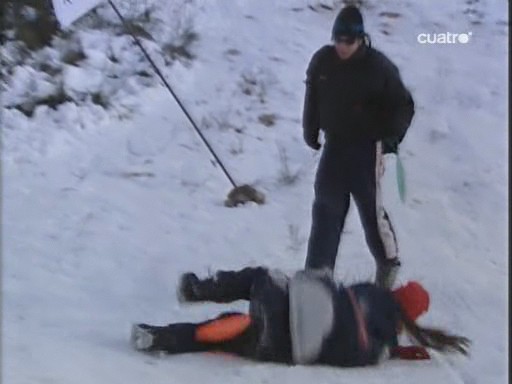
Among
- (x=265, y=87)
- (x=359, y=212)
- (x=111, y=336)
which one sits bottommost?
(x=111, y=336)

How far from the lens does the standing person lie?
2531 millimetres

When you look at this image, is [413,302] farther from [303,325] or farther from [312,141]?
[312,141]

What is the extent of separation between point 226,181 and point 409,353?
472mm

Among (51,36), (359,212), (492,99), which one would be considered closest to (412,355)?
(359,212)

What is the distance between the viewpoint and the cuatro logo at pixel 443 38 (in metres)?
2.56

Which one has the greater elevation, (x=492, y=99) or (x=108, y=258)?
(x=492, y=99)

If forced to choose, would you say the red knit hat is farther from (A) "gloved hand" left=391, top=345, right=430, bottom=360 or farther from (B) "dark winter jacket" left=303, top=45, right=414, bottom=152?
(B) "dark winter jacket" left=303, top=45, right=414, bottom=152

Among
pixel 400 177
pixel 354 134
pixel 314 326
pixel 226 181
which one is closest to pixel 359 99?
pixel 354 134

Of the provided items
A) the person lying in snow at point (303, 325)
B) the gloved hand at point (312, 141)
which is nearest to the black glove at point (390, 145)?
the gloved hand at point (312, 141)

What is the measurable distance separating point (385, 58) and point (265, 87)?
0.81 feet

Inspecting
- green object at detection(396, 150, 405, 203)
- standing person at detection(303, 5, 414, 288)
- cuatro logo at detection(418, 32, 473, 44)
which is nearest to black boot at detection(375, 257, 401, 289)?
standing person at detection(303, 5, 414, 288)

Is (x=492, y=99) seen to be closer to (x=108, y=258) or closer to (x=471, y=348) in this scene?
(x=471, y=348)

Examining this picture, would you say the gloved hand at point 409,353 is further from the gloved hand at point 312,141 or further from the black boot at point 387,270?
the gloved hand at point 312,141

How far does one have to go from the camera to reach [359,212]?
8.38 feet
